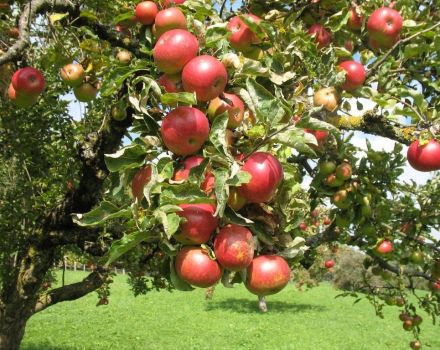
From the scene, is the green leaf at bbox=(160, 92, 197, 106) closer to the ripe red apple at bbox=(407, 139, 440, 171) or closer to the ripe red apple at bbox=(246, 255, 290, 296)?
the ripe red apple at bbox=(246, 255, 290, 296)

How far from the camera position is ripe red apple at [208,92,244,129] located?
1418 millimetres

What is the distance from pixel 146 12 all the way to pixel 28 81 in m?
1.24

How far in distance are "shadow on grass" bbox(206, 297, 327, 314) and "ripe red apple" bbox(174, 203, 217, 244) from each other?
2231 cm

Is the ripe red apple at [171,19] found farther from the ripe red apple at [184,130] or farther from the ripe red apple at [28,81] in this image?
the ripe red apple at [28,81]

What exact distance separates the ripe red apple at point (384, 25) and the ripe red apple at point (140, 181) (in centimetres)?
153

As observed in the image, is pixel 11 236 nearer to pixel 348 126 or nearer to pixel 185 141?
pixel 348 126

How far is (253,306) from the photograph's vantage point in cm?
2470

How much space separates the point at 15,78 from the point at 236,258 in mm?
2172

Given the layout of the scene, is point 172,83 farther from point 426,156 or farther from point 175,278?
point 426,156

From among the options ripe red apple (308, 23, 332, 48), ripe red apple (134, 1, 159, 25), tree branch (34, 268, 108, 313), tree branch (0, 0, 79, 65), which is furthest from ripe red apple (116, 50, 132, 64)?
tree branch (34, 268, 108, 313)

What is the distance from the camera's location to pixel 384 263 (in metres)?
5.46

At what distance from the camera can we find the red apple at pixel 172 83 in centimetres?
148

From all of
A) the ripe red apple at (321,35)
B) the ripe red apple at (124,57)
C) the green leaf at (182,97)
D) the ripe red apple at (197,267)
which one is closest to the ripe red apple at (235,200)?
the ripe red apple at (197,267)

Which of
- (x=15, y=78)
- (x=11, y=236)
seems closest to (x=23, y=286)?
(x=11, y=236)
